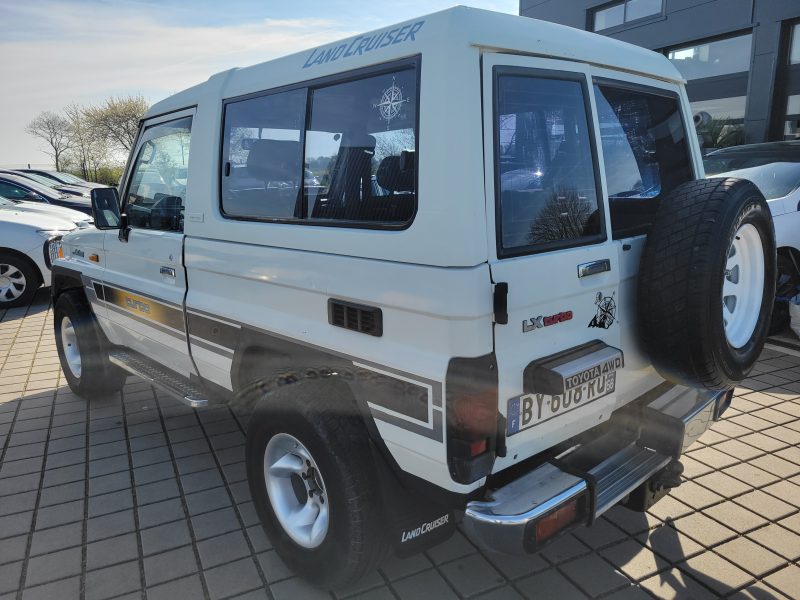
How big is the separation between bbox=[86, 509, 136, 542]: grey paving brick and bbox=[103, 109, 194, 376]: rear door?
0.80 metres

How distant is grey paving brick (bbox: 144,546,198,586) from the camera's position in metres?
2.70

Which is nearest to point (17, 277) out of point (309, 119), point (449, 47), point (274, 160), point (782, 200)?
point (274, 160)

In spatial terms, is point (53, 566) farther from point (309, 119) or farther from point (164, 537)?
point (309, 119)

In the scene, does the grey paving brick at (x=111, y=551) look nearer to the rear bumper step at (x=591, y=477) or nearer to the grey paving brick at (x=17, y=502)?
the grey paving brick at (x=17, y=502)

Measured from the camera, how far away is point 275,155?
2.78 m

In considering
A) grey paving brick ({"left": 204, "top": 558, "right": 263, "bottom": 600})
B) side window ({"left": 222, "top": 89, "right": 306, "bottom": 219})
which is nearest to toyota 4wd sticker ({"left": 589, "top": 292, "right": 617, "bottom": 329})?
side window ({"left": 222, "top": 89, "right": 306, "bottom": 219})

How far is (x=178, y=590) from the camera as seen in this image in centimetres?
261

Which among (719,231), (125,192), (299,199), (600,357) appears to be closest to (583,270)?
(600,357)

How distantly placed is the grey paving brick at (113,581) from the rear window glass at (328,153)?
1.68 m

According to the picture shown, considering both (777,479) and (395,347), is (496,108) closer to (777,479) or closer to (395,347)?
(395,347)

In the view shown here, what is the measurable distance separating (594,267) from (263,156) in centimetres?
158

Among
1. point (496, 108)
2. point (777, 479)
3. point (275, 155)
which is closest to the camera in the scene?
point (496, 108)

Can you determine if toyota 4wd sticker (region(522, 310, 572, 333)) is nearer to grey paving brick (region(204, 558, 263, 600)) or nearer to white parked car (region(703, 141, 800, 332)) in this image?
grey paving brick (region(204, 558, 263, 600))

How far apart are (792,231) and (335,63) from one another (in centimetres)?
489
